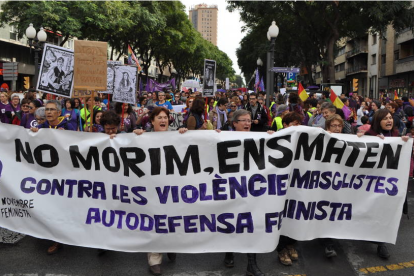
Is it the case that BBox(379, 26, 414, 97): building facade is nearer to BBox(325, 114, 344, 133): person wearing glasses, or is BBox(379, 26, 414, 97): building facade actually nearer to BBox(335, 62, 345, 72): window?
BBox(335, 62, 345, 72): window

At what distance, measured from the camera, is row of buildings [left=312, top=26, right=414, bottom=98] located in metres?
38.3

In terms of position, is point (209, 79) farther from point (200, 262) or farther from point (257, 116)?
point (200, 262)

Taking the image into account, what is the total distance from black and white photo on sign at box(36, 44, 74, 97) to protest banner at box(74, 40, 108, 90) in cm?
59

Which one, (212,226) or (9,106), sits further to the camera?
(9,106)

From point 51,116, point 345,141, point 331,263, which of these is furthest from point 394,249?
point 51,116

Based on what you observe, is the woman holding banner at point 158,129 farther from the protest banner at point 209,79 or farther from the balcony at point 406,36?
the balcony at point 406,36

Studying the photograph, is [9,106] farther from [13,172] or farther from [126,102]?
[13,172]

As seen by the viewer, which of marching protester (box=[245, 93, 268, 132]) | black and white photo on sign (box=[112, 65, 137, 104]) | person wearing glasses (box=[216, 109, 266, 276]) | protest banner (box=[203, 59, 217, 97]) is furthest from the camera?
marching protester (box=[245, 93, 268, 132])

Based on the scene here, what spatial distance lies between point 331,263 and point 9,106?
785 centimetres

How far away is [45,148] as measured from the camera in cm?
416

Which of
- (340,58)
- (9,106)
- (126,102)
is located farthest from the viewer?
(340,58)

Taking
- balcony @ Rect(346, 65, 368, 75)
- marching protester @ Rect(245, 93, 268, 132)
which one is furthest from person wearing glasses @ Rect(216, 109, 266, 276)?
balcony @ Rect(346, 65, 368, 75)

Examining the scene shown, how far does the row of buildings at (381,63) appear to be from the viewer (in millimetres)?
38344

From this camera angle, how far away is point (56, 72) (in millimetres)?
5996
